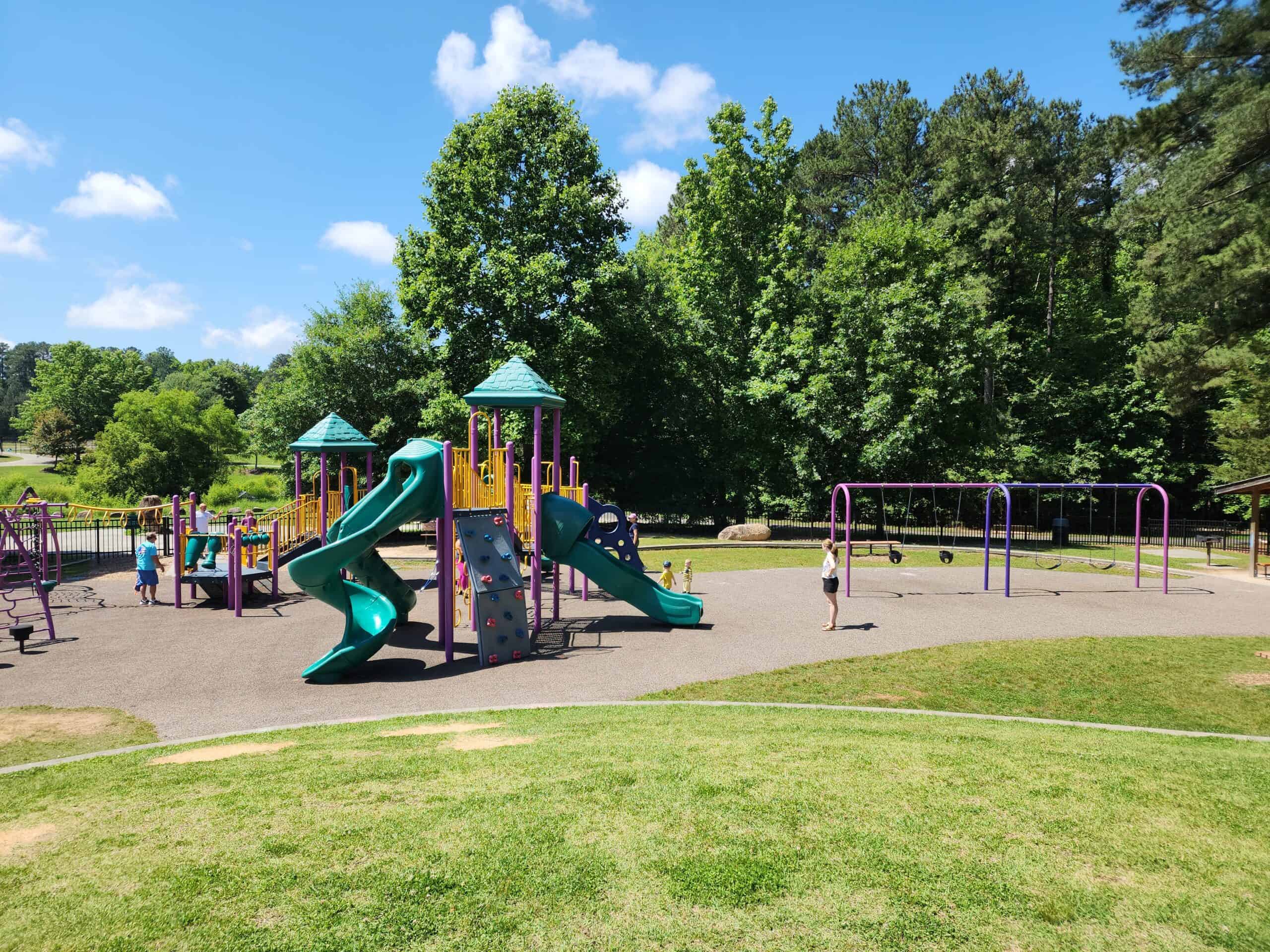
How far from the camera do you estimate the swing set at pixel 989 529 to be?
19391mm

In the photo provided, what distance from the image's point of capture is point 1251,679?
11117 mm

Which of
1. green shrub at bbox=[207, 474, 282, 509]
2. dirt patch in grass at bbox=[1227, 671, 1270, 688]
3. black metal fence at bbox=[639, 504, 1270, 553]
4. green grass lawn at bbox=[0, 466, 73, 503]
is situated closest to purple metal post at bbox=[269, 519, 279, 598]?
dirt patch in grass at bbox=[1227, 671, 1270, 688]

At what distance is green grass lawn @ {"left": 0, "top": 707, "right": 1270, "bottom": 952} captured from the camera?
4.32 meters

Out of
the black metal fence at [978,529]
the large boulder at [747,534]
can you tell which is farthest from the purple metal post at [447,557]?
the black metal fence at [978,529]

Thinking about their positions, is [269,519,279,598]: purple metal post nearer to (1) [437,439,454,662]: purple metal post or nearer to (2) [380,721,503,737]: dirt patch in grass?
(1) [437,439,454,662]: purple metal post

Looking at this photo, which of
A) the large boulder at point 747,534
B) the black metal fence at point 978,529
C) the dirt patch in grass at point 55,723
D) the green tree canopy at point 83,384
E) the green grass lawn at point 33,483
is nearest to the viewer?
the dirt patch in grass at point 55,723

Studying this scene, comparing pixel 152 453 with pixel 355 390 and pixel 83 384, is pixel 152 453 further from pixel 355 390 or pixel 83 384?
pixel 83 384

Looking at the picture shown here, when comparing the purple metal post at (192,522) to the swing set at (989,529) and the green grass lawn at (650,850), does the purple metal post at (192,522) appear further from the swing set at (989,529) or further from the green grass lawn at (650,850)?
the swing set at (989,529)

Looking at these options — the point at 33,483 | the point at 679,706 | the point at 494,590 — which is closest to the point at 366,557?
the point at 494,590

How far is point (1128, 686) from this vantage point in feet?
35.7

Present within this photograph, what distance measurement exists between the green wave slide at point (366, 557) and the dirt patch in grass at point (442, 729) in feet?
11.0

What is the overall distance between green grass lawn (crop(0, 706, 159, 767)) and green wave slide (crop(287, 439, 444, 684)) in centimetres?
260

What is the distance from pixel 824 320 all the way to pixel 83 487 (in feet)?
150

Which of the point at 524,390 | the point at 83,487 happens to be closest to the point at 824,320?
the point at 524,390
